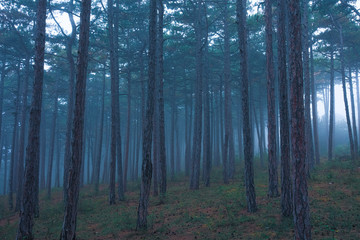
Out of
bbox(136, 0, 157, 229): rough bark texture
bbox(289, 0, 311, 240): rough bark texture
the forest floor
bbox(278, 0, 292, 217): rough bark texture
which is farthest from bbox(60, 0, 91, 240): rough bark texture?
bbox(278, 0, 292, 217): rough bark texture

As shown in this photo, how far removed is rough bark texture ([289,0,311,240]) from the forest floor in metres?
1.28

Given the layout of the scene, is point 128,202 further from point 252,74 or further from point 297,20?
point 252,74

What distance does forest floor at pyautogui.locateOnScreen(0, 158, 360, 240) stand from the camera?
9297 millimetres

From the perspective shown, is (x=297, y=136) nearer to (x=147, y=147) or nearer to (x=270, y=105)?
(x=147, y=147)

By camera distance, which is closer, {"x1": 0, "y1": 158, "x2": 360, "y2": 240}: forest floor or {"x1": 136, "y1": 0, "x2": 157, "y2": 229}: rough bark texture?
{"x1": 0, "y1": 158, "x2": 360, "y2": 240}: forest floor

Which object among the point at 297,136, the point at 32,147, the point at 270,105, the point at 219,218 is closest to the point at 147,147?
the point at 219,218

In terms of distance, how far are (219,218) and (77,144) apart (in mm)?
6345

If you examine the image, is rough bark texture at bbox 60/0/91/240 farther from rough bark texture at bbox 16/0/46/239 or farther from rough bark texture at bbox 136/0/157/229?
rough bark texture at bbox 136/0/157/229

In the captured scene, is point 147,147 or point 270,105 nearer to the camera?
point 147,147

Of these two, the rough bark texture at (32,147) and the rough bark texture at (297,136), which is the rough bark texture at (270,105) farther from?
the rough bark texture at (32,147)

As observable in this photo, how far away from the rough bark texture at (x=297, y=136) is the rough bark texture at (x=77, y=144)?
270 inches

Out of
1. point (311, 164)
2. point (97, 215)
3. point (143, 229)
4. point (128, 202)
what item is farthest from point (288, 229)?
point (311, 164)

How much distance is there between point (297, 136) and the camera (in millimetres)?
7418

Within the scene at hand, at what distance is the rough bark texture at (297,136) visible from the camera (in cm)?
717
